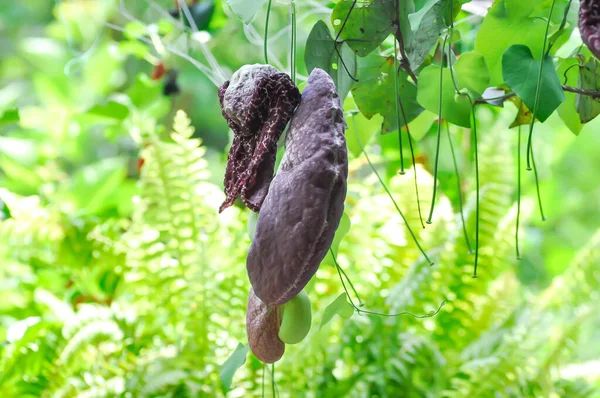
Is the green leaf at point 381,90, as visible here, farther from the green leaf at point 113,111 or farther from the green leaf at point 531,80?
the green leaf at point 113,111

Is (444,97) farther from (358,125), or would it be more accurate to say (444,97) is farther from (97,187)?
(97,187)

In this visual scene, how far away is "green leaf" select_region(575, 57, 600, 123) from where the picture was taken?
13.4 inches

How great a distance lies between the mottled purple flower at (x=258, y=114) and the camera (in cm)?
25

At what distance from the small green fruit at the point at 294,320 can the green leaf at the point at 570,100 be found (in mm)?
213

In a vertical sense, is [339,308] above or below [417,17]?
below

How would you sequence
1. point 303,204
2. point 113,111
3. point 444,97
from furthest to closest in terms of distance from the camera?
point 113,111
point 444,97
point 303,204

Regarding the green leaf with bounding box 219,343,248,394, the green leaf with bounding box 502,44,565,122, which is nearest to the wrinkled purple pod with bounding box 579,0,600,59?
the green leaf with bounding box 502,44,565,122

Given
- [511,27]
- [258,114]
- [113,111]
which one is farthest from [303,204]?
[113,111]

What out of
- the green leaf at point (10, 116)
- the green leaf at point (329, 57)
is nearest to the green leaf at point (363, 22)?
the green leaf at point (329, 57)

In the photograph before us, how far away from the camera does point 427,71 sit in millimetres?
309

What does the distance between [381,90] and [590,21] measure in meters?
0.13

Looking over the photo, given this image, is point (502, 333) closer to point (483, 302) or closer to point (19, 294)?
point (483, 302)

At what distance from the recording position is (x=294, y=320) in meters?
0.27

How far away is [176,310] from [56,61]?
0.93m
